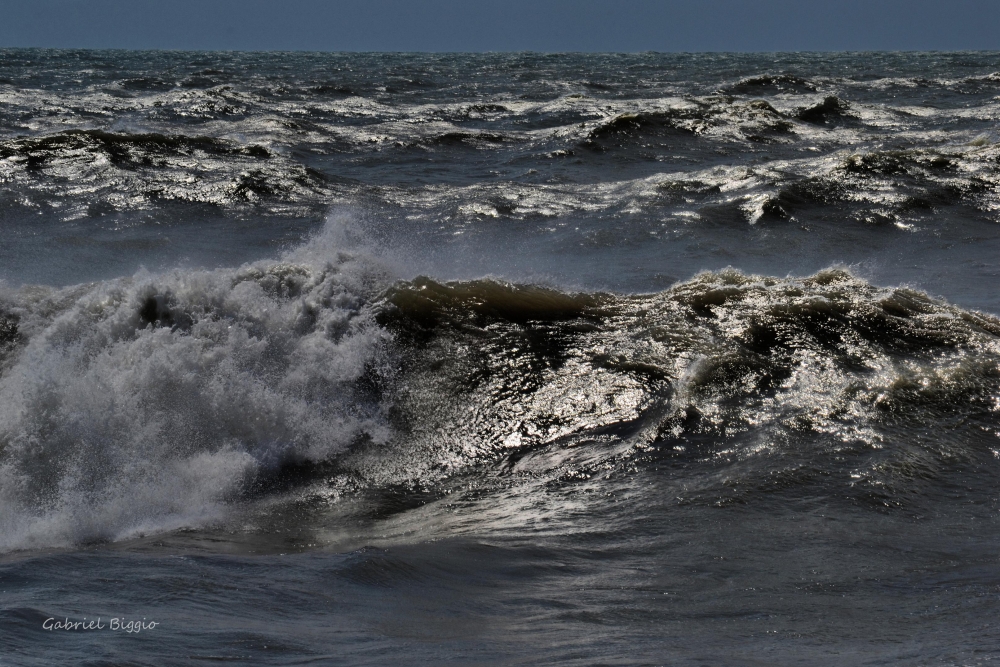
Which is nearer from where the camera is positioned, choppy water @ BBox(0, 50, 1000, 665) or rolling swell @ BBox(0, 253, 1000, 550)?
choppy water @ BBox(0, 50, 1000, 665)

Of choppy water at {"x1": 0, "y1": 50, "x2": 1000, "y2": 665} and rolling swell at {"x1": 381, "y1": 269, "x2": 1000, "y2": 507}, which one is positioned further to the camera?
rolling swell at {"x1": 381, "y1": 269, "x2": 1000, "y2": 507}

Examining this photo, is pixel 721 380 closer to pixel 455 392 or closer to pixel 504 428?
pixel 504 428

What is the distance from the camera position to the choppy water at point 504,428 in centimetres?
322

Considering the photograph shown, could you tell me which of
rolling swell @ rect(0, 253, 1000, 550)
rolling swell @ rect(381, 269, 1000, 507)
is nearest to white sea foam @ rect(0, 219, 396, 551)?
rolling swell @ rect(0, 253, 1000, 550)

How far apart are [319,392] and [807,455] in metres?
2.69

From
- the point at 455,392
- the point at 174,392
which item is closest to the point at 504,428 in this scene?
the point at 455,392

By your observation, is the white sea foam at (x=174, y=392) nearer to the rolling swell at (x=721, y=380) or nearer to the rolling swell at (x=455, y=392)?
the rolling swell at (x=455, y=392)

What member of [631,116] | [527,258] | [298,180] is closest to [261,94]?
[631,116]

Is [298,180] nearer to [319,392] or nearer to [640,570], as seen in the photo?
[319,392]

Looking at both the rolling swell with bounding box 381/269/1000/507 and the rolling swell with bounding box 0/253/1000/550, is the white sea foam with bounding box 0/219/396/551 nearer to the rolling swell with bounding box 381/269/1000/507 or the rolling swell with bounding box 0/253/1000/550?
the rolling swell with bounding box 0/253/1000/550

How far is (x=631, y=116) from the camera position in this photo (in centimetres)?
1789

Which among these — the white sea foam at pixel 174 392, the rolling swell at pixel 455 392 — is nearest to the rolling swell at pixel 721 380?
the rolling swell at pixel 455 392

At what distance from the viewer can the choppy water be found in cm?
322

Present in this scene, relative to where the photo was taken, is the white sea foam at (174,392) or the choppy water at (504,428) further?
the white sea foam at (174,392)
